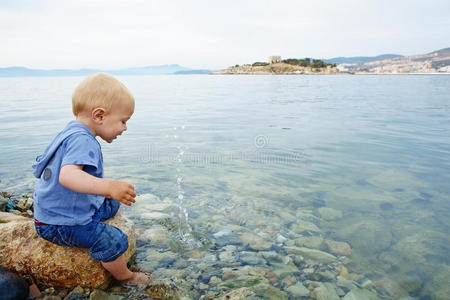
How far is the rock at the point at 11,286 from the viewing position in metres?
3.05

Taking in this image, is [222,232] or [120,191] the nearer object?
[120,191]

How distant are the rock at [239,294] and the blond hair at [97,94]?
2.27m

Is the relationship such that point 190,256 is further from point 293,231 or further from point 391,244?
point 391,244

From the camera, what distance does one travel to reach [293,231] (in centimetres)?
495

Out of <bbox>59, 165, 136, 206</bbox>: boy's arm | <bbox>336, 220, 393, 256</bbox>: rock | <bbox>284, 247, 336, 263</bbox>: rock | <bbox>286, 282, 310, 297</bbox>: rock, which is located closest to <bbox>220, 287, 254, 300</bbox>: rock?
<bbox>286, 282, 310, 297</bbox>: rock

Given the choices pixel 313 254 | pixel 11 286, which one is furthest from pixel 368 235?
pixel 11 286

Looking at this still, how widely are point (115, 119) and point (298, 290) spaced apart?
2727 mm

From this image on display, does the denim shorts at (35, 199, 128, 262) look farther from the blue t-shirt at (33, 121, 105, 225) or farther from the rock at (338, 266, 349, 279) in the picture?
the rock at (338, 266, 349, 279)

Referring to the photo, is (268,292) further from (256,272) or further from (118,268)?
(118,268)

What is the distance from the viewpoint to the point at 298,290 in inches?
143

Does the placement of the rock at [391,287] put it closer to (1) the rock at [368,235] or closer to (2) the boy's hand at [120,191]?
(1) the rock at [368,235]

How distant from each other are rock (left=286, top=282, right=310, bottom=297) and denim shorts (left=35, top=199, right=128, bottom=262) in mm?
1910

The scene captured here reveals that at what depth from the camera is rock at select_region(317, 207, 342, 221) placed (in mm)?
5488

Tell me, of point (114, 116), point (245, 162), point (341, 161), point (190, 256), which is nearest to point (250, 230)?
point (190, 256)
